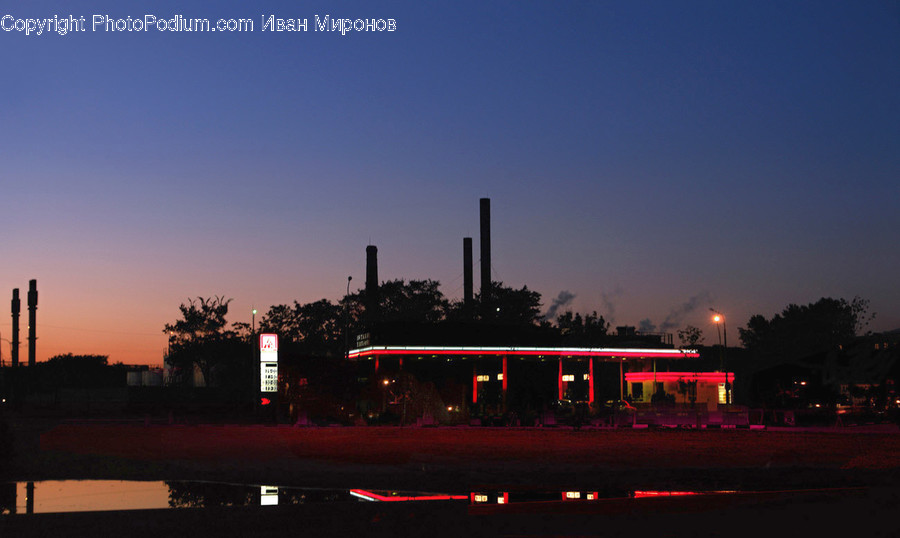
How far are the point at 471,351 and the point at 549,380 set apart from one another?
1496 centimetres

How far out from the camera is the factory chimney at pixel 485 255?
10144 centimetres

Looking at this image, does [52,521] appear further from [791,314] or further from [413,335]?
[791,314]

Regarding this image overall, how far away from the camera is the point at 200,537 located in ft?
46.0

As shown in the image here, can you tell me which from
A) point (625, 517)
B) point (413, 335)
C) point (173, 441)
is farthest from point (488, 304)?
point (625, 517)

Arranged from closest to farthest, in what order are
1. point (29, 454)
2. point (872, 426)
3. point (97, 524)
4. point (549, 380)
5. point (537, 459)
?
point (97, 524), point (537, 459), point (29, 454), point (872, 426), point (549, 380)

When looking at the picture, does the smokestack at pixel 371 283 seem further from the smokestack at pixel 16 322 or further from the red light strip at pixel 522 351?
the smokestack at pixel 16 322

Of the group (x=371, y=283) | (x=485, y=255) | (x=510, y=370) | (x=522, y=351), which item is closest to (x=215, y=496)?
(x=522, y=351)

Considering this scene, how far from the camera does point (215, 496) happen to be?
69.2 feet

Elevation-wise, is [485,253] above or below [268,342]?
above

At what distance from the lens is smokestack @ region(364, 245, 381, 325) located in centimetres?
9988

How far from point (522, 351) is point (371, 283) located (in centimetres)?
3623

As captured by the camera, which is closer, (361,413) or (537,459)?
(537,459)

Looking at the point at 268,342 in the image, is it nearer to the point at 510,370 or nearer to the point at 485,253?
the point at 510,370

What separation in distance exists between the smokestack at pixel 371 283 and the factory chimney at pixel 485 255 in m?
11.5
